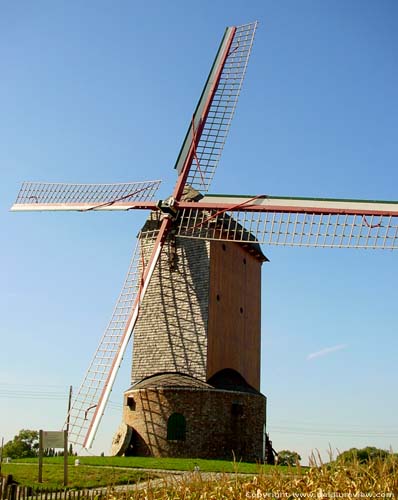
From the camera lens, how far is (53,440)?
16.5 metres

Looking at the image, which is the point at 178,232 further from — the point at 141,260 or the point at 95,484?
the point at 95,484

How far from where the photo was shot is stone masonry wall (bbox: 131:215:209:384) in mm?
23484

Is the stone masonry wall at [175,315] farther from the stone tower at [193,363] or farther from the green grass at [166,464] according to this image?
the green grass at [166,464]

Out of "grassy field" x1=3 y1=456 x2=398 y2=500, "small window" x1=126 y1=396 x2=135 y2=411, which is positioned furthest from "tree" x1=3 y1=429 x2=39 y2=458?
"grassy field" x1=3 y1=456 x2=398 y2=500

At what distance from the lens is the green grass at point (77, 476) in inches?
599

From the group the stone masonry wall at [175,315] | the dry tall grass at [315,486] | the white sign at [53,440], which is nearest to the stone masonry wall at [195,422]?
the stone masonry wall at [175,315]

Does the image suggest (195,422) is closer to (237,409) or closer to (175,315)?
(237,409)

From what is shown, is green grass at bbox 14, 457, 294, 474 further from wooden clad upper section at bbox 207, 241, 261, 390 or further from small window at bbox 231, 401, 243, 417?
wooden clad upper section at bbox 207, 241, 261, 390

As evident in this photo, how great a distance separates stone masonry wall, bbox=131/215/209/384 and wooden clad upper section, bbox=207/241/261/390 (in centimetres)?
32

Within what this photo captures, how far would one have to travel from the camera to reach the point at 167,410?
22.8 meters

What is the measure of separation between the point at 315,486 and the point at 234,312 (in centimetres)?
1881

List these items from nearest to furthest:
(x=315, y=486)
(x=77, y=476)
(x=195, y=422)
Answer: (x=315, y=486) < (x=77, y=476) < (x=195, y=422)

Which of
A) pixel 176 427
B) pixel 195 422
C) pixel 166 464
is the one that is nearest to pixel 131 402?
pixel 176 427

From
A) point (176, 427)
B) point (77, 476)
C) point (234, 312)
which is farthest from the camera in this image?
point (234, 312)
